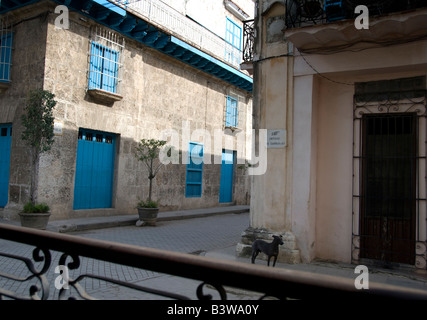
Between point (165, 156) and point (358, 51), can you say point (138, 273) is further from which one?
point (165, 156)

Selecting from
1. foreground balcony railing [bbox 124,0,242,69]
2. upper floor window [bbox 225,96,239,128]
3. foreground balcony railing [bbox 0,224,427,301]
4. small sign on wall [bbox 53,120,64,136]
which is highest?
foreground balcony railing [bbox 124,0,242,69]

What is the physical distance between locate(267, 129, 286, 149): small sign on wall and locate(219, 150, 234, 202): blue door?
A: 1041cm

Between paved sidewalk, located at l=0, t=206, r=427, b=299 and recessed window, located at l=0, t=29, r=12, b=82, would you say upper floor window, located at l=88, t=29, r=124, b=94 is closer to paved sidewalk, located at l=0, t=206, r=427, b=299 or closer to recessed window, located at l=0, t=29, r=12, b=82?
recessed window, located at l=0, t=29, r=12, b=82

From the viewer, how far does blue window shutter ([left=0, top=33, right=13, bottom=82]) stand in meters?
10.3

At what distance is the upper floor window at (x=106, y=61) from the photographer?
10.8m

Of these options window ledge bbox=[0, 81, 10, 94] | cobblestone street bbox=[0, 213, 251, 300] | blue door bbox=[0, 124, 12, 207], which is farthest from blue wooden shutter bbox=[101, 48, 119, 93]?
cobblestone street bbox=[0, 213, 251, 300]

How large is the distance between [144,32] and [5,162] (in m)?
5.77

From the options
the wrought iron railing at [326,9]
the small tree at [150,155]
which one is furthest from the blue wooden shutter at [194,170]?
the wrought iron railing at [326,9]

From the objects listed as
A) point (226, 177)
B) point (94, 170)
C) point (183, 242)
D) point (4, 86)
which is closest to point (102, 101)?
point (94, 170)

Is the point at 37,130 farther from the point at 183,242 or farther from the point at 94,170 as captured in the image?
the point at 183,242

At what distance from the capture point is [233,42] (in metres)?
17.9

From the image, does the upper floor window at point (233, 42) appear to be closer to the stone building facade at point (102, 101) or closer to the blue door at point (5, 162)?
the stone building facade at point (102, 101)

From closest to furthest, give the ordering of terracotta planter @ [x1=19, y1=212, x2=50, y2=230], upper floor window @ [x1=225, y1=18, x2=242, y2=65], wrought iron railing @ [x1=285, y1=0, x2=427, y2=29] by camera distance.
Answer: wrought iron railing @ [x1=285, y1=0, x2=427, y2=29], terracotta planter @ [x1=19, y1=212, x2=50, y2=230], upper floor window @ [x1=225, y1=18, x2=242, y2=65]
